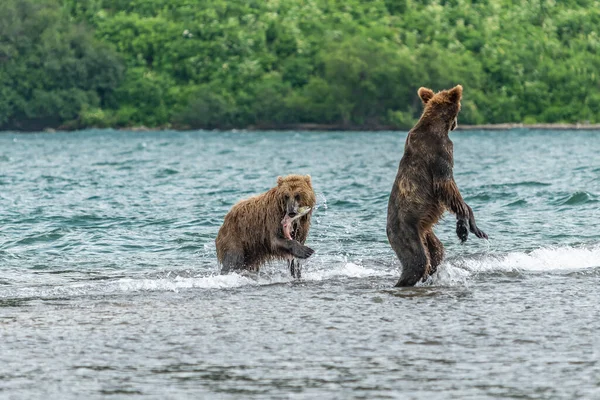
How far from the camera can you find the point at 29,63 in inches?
4638

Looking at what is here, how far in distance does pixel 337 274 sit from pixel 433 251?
4.43 ft

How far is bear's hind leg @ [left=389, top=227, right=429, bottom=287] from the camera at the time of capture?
1033 cm

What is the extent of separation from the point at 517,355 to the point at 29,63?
379 feet

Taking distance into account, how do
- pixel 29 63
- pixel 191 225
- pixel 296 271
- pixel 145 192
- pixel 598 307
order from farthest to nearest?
pixel 29 63
pixel 145 192
pixel 191 225
pixel 296 271
pixel 598 307

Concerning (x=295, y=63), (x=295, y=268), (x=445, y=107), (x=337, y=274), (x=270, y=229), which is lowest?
(x=337, y=274)

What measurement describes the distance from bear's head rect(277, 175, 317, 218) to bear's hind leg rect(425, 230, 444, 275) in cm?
116

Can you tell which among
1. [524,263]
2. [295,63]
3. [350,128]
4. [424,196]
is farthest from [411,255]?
[295,63]

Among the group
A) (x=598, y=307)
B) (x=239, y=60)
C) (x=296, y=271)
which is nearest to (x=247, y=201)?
(x=296, y=271)

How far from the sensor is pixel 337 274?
1172cm

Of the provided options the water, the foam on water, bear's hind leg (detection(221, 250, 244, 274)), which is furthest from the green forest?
bear's hind leg (detection(221, 250, 244, 274))

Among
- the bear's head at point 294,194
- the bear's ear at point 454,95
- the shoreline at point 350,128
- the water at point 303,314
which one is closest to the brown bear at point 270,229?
→ the bear's head at point 294,194

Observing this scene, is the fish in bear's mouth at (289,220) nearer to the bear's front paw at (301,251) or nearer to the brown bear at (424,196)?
the bear's front paw at (301,251)

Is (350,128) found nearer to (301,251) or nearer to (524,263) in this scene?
(524,263)

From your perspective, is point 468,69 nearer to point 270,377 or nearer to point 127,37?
point 127,37
